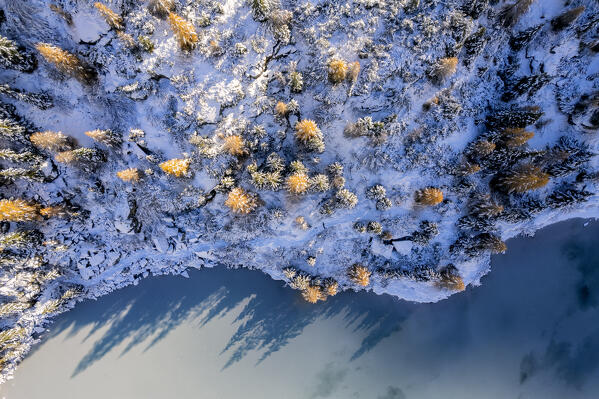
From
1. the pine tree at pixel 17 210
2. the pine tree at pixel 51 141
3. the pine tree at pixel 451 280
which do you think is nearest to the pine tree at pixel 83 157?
the pine tree at pixel 51 141

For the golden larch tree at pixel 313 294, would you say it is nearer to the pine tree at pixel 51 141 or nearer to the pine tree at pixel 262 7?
the pine tree at pixel 262 7

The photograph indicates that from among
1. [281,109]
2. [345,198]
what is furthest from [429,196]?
[281,109]

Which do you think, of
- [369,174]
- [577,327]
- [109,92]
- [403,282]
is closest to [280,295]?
[403,282]

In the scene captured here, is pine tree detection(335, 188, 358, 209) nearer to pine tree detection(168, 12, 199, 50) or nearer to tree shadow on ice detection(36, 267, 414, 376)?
tree shadow on ice detection(36, 267, 414, 376)

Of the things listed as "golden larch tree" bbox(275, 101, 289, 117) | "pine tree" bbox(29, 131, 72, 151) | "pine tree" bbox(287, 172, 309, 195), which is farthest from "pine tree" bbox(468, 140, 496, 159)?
"pine tree" bbox(29, 131, 72, 151)

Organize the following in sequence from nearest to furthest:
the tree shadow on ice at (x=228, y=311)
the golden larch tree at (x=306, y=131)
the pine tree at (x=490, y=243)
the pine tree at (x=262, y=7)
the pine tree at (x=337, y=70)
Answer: the pine tree at (x=337, y=70), the pine tree at (x=262, y=7), the golden larch tree at (x=306, y=131), the pine tree at (x=490, y=243), the tree shadow on ice at (x=228, y=311)

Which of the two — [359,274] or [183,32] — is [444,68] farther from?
[183,32]
